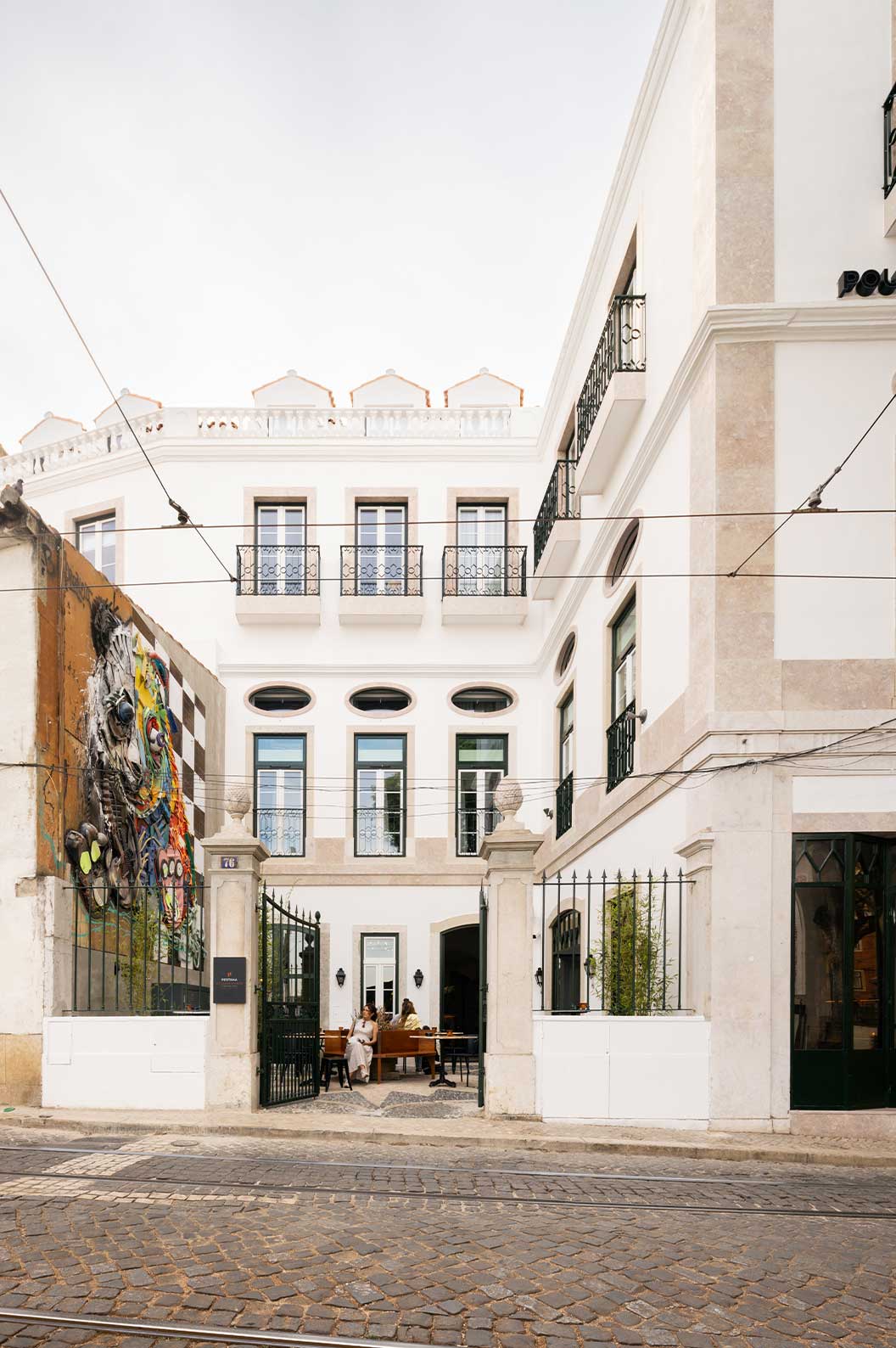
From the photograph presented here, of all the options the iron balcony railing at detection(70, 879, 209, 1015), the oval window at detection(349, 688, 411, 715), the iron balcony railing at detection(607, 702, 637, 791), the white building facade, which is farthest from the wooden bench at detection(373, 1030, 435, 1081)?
the oval window at detection(349, 688, 411, 715)

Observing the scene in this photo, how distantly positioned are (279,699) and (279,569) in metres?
2.55

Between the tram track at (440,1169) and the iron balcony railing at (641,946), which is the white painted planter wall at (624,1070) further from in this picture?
the tram track at (440,1169)

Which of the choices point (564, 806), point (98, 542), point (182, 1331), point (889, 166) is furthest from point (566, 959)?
point (182, 1331)

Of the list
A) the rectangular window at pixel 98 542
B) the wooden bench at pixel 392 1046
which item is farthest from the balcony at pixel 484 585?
the wooden bench at pixel 392 1046

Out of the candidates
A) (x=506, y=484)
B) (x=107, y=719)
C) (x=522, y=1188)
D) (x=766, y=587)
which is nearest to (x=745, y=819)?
(x=766, y=587)

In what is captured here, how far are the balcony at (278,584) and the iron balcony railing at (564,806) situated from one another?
6.04 metres

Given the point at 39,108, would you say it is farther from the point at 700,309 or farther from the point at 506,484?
the point at 506,484

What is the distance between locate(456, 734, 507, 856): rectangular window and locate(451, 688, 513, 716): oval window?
0.57m

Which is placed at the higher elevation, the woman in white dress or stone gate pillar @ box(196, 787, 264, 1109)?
stone gate pillar @ box(196, 787, 264, 1109)

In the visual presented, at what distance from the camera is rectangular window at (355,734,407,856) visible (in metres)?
23.0

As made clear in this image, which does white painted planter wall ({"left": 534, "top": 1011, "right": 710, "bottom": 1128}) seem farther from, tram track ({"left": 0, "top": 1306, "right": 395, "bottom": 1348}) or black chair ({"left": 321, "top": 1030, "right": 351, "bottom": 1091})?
tram track ({"left": 0, "top": 1306, "right": 395, "bottom": 1348})

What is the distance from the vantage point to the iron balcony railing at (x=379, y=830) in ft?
75.5

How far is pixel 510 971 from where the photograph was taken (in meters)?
11.4

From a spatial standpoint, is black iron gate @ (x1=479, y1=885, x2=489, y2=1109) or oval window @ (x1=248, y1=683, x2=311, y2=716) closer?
black iron gate @ (x1=479, y1=885, x2=489, y2=1109)
